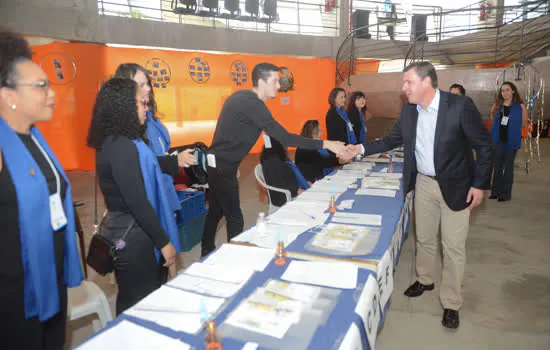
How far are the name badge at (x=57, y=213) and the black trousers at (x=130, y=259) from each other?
0.99 ft

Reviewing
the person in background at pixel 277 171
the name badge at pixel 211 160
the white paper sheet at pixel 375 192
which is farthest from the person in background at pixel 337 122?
the name badge at pixel 211 160

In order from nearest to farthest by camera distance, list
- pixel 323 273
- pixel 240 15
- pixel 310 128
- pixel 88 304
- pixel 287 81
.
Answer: pixel 323 273
pixel 88 304
pixel 310 128
pixel 240 15
pixel 287 81

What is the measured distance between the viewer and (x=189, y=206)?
350 centimetres

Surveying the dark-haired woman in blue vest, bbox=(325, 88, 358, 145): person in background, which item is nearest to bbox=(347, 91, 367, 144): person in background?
bbox=(325, 88, 358, 145): person in background

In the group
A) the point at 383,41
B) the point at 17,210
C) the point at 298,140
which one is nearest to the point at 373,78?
the point at 383,41

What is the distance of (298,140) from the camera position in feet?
8.61

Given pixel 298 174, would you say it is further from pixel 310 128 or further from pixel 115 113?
pixel 115 113

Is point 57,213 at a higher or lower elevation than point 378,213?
higher

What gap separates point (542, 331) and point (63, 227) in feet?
9.20

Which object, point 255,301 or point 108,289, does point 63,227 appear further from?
point 108,289

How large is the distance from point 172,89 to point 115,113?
721cm

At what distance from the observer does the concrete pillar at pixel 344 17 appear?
10031 mm

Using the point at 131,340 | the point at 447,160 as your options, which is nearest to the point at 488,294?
the point at 447,160

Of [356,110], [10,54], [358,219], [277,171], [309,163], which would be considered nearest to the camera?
[10,54]
